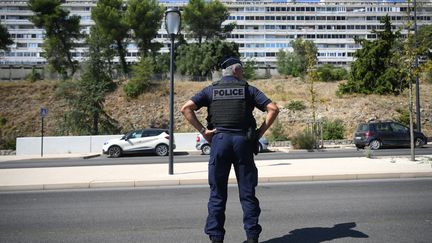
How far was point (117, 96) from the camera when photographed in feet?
121

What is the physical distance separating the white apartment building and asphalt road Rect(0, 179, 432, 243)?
73278mm

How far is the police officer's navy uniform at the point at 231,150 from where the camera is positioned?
12.7 feet

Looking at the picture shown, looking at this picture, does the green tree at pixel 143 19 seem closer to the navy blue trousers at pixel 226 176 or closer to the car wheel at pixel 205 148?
the car wheel at pixel 205 148

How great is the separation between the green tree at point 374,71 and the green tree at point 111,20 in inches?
1024

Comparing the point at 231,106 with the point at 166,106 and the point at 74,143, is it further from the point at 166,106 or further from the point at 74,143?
the point at 166,106

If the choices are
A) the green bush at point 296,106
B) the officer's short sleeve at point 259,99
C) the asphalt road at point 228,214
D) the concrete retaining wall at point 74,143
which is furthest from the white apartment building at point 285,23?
the officer's short sleeve at point 259,99

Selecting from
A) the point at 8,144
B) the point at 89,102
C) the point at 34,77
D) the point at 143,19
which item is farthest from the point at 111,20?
the point at 8,144

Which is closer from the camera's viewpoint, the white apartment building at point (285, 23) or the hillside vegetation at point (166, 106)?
the hillside vegetation at point (166, 106)

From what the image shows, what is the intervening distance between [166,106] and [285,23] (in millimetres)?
55458

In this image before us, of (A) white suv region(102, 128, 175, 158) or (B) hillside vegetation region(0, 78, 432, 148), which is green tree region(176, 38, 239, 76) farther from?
(A) white suv region(102, 128, 175, 158)

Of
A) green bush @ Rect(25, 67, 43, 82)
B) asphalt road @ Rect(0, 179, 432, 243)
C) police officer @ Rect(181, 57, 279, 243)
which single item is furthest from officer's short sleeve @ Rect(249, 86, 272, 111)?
green bush @ Rect(25, 67, 43, 82)

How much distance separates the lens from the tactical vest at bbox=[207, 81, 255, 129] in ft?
13.1

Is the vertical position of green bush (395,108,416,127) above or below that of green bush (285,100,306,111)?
below

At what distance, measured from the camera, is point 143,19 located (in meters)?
44.3
